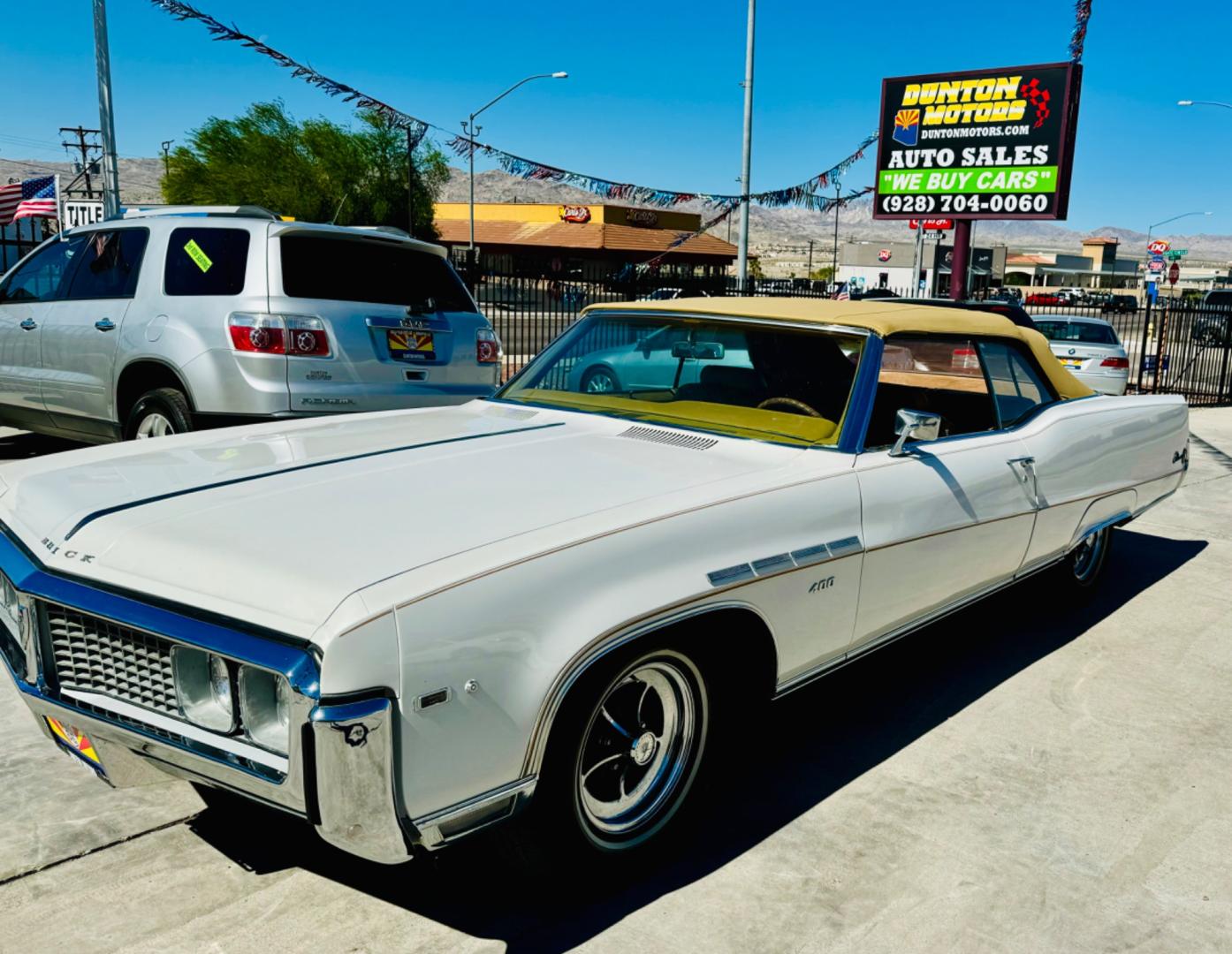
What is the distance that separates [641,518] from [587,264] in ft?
187

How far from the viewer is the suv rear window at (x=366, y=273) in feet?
21.0

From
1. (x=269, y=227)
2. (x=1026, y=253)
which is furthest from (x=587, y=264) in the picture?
(x=1026, y=253)

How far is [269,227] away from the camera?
6402mm

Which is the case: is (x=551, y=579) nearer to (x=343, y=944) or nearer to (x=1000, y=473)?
(x=343, y=944)

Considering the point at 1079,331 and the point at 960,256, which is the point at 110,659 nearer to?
the point at 960,256

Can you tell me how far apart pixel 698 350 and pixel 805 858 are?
1957mm

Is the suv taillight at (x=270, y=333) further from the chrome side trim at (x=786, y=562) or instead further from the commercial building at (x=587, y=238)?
the commercial building at (x=587, y=238)

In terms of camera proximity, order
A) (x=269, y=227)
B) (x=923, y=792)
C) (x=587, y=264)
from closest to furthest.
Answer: (x=923, y=792), (x=269, y=227), (x=587, y=264)

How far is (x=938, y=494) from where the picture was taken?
387cm

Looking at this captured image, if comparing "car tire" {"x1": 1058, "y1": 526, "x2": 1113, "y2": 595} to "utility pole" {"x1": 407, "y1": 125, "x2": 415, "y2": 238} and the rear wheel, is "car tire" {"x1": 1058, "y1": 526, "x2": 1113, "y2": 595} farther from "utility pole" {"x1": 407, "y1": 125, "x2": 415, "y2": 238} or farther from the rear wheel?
"utility pole" {"x1": 407, "y1": 125, "x2": 415, "y2": 238}

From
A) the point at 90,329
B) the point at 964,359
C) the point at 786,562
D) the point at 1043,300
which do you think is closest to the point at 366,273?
the point at 90,329

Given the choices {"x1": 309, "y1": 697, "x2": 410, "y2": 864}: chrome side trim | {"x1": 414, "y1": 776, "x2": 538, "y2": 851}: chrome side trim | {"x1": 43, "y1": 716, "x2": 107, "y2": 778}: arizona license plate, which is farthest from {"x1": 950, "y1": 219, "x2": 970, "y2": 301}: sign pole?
{"x1": 309, "y1": 697, "x2": 410, "y2": 864}: chrome side trim

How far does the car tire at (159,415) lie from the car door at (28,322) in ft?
3.50

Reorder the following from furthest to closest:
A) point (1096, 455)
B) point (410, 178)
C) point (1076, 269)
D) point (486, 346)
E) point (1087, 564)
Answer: point (1076, 269)
point (410, 178)
point (486, 346)
point (1087, 564)
point (1096, 455)
